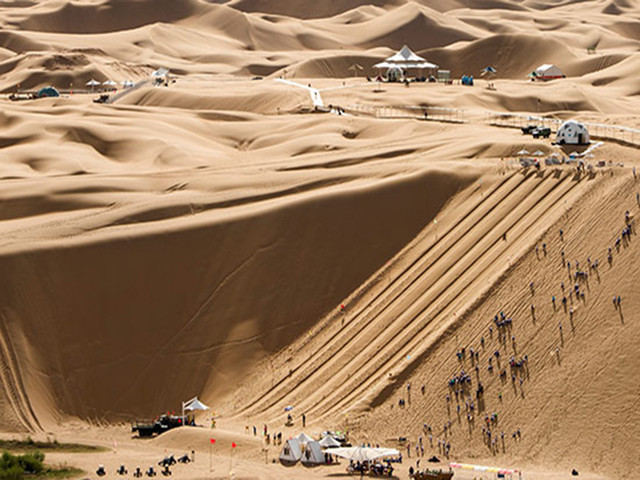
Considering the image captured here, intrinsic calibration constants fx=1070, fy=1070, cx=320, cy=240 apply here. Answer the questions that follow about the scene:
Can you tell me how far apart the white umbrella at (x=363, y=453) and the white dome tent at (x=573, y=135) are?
24.4 m

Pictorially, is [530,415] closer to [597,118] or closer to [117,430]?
[117,430]

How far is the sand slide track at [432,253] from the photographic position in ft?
140

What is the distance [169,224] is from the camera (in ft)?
157

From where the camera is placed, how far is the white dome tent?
Answer: 52.3 meters

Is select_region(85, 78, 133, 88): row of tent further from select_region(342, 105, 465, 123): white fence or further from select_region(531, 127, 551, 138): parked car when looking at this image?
select_region(531, 127, 551, 138): parked car

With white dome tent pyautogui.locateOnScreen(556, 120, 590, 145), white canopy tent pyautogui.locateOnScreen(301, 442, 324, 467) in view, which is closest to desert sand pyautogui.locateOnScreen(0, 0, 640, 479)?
white canopy tent pyautogui.locateOnScreen(301, 442, 324, 467)

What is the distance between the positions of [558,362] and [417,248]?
428 inches

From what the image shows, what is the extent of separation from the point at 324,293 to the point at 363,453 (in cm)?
1315

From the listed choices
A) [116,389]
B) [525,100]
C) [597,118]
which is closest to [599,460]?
[116,389]

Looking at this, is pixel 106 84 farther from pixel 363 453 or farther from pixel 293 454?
pixel 363 453

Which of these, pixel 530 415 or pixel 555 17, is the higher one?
pixel 530 415

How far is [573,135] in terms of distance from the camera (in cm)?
5253

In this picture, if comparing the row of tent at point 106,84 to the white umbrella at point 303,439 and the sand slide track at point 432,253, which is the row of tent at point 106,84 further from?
the white umbrella at point 303,439

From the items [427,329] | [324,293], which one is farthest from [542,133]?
[427,329]
